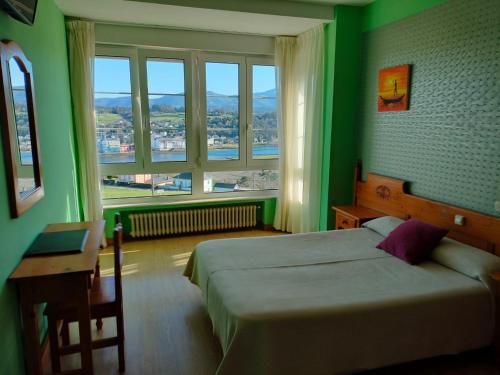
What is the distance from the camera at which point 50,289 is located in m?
1.75

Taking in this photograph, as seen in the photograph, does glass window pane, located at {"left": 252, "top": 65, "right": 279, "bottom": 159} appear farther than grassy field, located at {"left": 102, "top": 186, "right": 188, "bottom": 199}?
Yes

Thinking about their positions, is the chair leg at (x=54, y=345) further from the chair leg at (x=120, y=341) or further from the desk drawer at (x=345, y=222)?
the desk drawer at (x=345, y=222)

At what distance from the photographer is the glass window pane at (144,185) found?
14.5 ft

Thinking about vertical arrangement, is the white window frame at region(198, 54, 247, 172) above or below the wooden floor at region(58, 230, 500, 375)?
above

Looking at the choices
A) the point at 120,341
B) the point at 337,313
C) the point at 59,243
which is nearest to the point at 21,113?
the point at 59,243

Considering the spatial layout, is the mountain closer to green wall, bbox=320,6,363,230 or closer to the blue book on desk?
green wall, bbox=320,6,363,230

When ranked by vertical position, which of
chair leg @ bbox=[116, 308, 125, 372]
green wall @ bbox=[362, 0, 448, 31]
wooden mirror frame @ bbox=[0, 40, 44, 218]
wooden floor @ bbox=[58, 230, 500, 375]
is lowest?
wooden floor @ bbox=[58, 230, 500, 375]

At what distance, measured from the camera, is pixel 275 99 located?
4695 millimetres

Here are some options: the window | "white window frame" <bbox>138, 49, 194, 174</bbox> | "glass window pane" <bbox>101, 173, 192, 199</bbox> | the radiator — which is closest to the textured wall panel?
the window

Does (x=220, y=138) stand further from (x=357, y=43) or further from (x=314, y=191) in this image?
(x=357, y=43)

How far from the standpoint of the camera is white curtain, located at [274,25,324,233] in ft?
13.5

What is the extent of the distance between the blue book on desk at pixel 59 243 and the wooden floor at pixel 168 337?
2.55ft

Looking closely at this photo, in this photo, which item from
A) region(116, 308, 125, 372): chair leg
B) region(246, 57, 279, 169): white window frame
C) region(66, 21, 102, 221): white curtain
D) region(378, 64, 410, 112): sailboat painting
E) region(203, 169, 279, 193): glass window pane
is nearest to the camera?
region(116, 308, 125, 372): chair leg

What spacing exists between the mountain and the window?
0.04 ft
